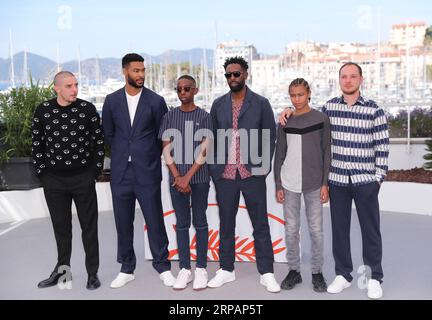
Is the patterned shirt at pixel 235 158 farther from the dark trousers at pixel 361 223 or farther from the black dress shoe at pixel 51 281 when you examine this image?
the black dress shoe at pixel 51 281

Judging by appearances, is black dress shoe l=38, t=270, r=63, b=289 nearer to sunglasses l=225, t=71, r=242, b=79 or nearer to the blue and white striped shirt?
sunglasses l=225, t=71, r=242, b=79

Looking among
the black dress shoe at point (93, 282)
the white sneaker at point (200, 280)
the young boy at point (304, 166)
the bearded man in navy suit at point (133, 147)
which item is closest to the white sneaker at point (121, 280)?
the bearded man in navy suit at point (133, 147)

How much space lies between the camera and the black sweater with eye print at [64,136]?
438 cm

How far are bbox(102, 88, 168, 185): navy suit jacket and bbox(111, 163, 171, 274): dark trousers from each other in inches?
2.4

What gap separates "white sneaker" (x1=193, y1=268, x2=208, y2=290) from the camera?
14.8 ft

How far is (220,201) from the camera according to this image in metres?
4.51

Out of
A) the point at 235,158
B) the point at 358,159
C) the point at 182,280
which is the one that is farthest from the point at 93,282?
the point at 358,159

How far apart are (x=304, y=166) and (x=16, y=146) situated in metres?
4.77

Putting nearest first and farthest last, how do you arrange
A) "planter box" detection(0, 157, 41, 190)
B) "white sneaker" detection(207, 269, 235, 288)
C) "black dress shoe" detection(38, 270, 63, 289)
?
1. "white sneaker" detection(207, 269, 235, 288)
2. "black dress shoe" detection(38, 270, 63, 289)
3. "planter box" detection(0, 157, 41, 190)

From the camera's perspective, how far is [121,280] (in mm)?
4668

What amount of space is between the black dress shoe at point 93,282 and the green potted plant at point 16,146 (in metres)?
3.45

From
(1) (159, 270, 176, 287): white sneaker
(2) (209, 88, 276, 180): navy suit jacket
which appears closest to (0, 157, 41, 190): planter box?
(1) (159, 270, 176, 287): white sneaker

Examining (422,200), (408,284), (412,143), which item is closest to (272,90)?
(412,143)

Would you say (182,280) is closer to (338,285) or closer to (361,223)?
(338,285)
